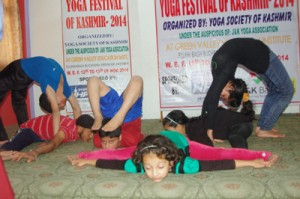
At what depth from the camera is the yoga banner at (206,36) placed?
135 inches

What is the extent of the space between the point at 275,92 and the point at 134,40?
75.3 inches

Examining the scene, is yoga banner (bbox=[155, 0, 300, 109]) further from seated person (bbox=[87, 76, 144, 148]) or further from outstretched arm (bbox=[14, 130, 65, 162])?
outstretched arm (bbox=[14, 130, 65, 162])

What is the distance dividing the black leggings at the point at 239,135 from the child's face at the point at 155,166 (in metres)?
0.63

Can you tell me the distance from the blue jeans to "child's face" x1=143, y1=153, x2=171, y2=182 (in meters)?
1.23

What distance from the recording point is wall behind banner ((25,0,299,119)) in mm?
3676

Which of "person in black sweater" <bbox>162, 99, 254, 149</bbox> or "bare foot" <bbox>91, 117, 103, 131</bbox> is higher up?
"bare foot" <bbox>91, 117, 103, 131</bbox>

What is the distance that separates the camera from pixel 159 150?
1.38 metres

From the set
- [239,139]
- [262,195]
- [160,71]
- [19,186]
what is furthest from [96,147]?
[160,71]

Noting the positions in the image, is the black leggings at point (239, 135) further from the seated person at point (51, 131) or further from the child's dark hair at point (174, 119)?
the seated person at point (51, 131)

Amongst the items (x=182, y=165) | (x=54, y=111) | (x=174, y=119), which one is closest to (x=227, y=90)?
(x=174, y=119)

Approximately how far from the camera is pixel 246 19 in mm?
3494

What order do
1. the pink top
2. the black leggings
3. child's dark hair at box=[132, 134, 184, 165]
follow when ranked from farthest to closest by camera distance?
1. the pink top
2. the black leggings
3. child's dark hair at box=[132, 134, 184, 165]

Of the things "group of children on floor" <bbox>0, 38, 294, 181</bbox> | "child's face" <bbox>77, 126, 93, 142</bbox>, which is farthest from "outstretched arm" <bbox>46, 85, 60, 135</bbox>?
"child's face" <bbox>77, 126, 93, 142</bbox>

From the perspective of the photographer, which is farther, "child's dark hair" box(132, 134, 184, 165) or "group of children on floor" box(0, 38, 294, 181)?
"group of children on floor" box(0, 38, 294, 181)
